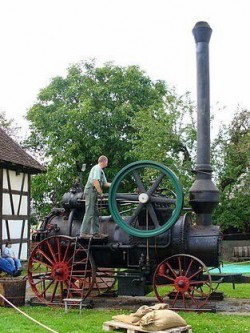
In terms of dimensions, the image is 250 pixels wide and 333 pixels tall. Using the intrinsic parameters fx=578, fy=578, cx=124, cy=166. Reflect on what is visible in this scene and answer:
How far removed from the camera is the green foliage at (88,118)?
27.5 metres

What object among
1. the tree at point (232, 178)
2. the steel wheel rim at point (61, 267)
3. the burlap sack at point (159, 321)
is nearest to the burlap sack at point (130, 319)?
the burlap sack at point (159, 321)

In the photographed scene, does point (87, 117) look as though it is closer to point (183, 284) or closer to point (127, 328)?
point (183, 284)

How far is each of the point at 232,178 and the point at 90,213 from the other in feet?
41.1

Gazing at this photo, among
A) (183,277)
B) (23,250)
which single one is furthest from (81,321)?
(23,250)

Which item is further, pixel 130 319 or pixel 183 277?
pixel 183 277

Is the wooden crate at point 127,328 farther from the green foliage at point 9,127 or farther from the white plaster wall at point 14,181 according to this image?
the green foliage at point 9,127

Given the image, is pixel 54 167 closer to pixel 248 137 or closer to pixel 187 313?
pixel 248 137

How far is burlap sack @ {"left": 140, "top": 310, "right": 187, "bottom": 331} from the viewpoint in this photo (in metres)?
7.74

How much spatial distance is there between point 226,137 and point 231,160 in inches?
43.6

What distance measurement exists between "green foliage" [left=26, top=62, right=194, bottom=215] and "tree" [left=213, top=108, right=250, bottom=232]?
3.84 metres

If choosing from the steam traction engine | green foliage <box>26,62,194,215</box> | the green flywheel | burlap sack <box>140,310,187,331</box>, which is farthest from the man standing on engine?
green foliage <box>26,62,194,215</box>

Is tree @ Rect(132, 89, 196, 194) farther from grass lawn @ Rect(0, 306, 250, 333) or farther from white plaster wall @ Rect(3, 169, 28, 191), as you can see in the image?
grass lawn @ Rect(0, 306, 250, 333)

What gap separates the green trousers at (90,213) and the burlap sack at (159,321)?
2809 mm

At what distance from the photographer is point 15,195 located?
18.6 meters
